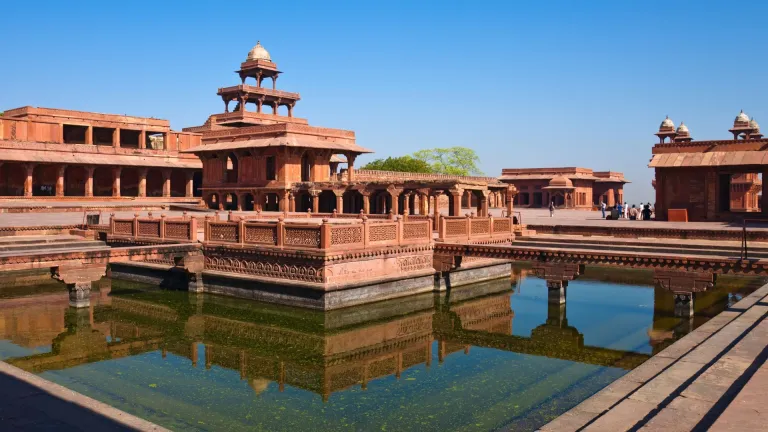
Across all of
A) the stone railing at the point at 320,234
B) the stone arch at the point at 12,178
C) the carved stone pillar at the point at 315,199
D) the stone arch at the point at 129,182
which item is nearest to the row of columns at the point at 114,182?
the stone arch at the point at 12,178

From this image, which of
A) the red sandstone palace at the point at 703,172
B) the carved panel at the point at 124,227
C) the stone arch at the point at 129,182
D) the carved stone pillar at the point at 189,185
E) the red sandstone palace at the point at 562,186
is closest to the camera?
the carved panel at the point at 124,227

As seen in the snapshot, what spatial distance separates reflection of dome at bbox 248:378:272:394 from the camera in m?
11.8

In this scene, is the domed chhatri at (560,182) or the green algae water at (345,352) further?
the domed chhatri at (560,182)

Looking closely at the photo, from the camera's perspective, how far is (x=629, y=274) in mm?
26375

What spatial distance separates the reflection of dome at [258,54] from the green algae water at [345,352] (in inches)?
1385

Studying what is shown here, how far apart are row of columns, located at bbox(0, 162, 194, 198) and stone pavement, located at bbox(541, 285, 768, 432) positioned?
3978 centimetres

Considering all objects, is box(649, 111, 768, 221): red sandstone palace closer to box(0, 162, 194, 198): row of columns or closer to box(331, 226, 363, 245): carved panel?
box(331, 226, 363, 245): carved panel

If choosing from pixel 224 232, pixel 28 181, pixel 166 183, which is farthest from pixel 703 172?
pixel 28 181

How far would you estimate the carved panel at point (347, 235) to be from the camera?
17891mm

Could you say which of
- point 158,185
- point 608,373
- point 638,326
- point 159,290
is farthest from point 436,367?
point 158,185

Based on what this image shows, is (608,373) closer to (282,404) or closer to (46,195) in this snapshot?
(282,404)

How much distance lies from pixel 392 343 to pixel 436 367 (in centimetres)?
217

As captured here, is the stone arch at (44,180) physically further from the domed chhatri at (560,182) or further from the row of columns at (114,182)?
the domed chhatri at (560,182)

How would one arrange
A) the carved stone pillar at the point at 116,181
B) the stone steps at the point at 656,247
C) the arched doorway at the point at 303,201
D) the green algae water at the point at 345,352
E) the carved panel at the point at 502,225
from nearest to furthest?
the green algae water at the point at 345,352, the stone steps at the point at 656,247, the carved panel at the point at 502,225, the arched doorway at the point at 303,201, the carved stone pillar at the point at 116,181
